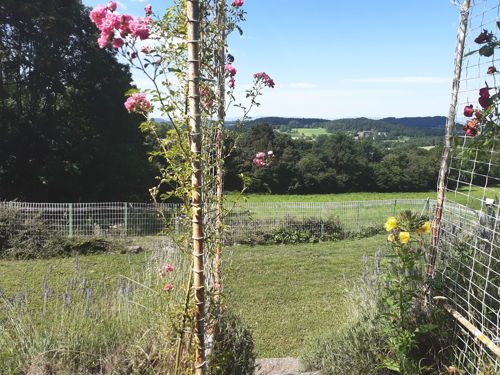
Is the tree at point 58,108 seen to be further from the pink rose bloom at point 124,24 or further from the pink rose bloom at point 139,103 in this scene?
the pink rose bloom at point 124,24

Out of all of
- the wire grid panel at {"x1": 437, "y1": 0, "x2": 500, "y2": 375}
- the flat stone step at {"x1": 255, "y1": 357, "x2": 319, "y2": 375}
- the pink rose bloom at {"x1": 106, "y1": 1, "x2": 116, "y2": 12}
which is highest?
the pink rose bloom at {"x1": 106, "y1": 1, "x2": 116, "y2": 12}

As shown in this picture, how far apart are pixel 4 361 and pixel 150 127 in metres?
1.75

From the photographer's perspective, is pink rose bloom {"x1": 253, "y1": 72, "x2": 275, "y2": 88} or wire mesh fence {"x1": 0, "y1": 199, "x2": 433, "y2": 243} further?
wire mesh fence {"x1": 0, "y1": 199, "x2": 433, "y2": 243}

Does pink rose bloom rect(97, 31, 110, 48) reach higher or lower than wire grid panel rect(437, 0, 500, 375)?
higher

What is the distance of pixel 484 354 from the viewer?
7.75ft

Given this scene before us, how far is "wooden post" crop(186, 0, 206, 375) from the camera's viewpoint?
5.05 feet

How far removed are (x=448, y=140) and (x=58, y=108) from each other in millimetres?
14961

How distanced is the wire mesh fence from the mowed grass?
890 mm

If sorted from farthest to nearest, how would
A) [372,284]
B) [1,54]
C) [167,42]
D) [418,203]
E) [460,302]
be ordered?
[418,203] → [1,54] → [372,284] → [460,302] → [167,42]

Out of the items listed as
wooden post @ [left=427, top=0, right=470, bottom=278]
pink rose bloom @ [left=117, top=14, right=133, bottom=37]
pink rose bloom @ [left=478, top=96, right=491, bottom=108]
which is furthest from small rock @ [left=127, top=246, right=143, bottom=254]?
pink rose bloom @ [left=117, top=14, right=133, bottom=37]

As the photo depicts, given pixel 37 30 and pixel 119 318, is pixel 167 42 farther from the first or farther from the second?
pixel 37 30

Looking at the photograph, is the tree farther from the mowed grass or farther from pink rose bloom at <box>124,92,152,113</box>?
pink rose bloom at <box>124,92,152,113</box>

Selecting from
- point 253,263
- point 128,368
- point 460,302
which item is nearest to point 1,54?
point 253,263

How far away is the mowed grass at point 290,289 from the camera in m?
4.32
